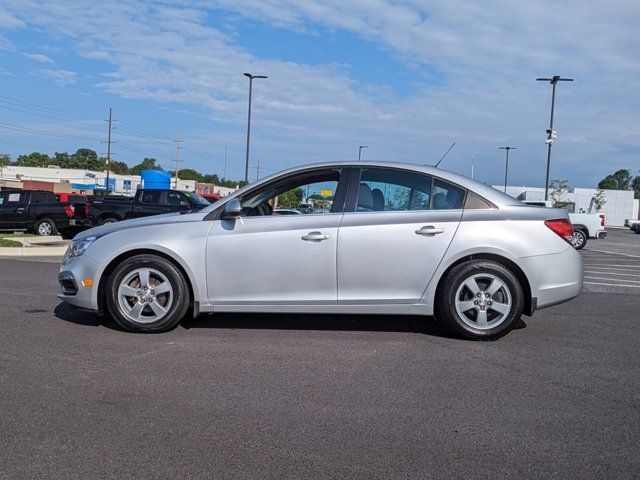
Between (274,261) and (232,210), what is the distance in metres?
0.62

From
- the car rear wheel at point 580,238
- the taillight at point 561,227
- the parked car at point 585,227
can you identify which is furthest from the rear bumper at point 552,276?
the car rear wheel at point 580,238

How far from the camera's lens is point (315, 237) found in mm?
5707

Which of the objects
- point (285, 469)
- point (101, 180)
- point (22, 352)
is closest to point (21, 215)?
point (22, 352)

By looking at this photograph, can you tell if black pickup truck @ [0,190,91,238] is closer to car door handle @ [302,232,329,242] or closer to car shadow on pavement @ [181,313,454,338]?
car shadow on pavement @ [181,313,454,338]

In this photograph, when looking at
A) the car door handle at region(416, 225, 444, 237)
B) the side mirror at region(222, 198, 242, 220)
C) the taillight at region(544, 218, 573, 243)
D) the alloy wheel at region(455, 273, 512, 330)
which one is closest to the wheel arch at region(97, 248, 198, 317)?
the side mirror at region(222, 198, 242, 220)

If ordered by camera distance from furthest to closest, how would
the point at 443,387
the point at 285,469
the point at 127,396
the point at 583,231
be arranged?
the point at 583,231 → the point at 443,387 → the point at 127,396 → the point at 285,469

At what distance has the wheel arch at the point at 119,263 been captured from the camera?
5824mm

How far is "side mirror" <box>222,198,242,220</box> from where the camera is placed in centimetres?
574

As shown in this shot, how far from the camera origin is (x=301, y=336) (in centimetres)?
590

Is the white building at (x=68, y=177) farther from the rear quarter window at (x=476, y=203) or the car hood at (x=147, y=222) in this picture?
the rear quarter window at (x=476, y=203)

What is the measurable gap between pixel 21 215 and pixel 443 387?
18.7 m

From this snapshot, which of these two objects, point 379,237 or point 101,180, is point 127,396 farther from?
point 101,180

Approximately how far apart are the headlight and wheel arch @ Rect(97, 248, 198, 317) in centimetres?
32

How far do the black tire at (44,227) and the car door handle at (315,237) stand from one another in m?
16.6
